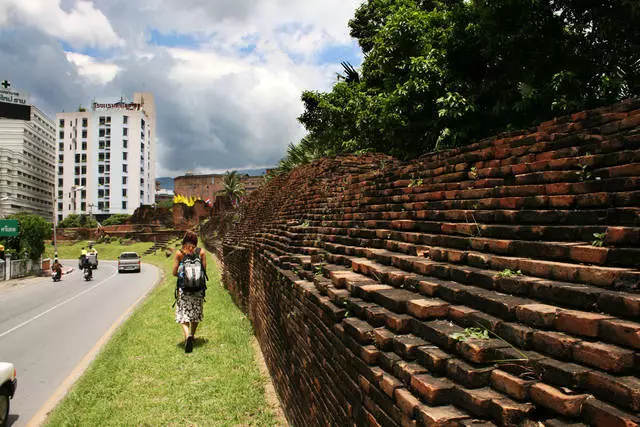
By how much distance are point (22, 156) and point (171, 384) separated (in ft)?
277

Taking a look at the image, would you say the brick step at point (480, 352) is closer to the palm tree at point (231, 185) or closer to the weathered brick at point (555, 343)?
the weathered brick at point (555, 343)

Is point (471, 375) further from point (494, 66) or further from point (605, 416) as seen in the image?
point (494, 66)

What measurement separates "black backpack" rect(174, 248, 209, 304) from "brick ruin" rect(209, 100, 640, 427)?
8.97 feet

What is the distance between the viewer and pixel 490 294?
2.03 meters

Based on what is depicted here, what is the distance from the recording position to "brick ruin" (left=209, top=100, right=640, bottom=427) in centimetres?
147

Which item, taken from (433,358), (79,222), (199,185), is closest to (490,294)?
(433,358)

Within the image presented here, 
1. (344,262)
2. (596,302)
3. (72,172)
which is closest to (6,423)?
(344,262)

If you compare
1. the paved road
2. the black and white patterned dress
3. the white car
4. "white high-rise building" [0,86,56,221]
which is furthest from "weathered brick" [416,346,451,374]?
"white high-rise building" [0,86,56,221]

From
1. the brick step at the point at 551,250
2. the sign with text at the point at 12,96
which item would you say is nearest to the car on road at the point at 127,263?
the brick step at the point at 551,250

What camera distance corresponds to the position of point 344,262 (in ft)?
12.9

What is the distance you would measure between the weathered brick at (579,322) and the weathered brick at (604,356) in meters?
0.06

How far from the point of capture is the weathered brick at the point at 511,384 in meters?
1.50

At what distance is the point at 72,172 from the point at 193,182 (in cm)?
3143

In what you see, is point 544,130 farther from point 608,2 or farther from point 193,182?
point 193,182
